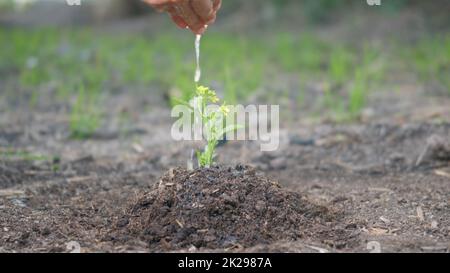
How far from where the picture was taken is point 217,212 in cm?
251

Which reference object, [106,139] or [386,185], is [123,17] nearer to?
[106,139]

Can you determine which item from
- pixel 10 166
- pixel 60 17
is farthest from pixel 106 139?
pixel 60 17

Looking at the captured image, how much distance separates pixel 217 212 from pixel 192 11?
779 mm

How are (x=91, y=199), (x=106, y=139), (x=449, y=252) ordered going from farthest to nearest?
(x=106, y=139), (x=91, y=199), (x=449, y=252)

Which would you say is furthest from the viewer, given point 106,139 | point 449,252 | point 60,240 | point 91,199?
point 106,139

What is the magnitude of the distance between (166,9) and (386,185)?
1.39m

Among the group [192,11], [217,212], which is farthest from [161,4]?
[217,212]

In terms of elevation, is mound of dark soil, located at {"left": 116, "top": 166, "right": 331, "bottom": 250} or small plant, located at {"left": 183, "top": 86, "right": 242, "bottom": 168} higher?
small plant, located at {"left": 183, "top": 86, "right": 242, "bottom": 168}

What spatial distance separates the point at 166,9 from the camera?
2572mm

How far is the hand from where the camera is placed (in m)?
2.55

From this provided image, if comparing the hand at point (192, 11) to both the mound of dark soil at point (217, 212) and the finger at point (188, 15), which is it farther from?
the mound of dark soil at point (217, 212)

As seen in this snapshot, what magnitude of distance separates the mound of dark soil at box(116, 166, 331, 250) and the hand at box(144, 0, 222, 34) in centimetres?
58

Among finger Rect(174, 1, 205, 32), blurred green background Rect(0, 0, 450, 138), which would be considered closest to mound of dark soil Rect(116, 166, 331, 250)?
finger Rect(174, 1, 205, 32)

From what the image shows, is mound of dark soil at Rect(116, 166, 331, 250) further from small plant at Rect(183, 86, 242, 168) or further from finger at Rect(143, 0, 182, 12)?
finger at Rect(143, 0, 182, 12)
